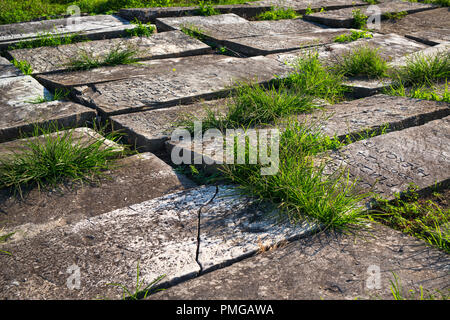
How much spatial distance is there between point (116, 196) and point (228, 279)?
2.75ft

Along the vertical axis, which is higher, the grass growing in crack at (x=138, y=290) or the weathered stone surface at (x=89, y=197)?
the weathered stone surface at (x=89, y=197)

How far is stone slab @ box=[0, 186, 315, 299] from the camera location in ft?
5.32

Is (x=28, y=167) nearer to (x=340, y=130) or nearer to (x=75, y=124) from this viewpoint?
(x=75, y=124)

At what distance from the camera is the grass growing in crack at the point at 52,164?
7.21 feet

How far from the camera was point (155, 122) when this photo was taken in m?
2.82

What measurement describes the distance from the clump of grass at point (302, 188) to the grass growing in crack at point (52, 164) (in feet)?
2.36

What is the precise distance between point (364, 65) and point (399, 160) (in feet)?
4.92

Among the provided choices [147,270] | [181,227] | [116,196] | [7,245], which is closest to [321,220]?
[181,227]

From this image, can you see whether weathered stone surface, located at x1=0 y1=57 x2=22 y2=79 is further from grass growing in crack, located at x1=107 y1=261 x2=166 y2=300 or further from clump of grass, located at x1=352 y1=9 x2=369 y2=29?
clump of grass, located at x1=352 y1=9 x2=369 y2=29

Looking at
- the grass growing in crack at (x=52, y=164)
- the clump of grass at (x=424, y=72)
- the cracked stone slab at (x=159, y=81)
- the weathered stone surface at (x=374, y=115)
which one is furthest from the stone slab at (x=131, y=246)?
the clump of grass at (x=424, y=72)

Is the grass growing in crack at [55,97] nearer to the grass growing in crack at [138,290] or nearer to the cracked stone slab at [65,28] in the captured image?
the cracked stone slab at [65,28]

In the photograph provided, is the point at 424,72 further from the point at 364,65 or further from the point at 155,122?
the point at 155,122

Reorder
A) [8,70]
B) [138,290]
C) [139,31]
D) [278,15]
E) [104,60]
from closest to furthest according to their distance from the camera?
[138,290]
[8,70]
[104,60]
[139,31]
[278,15]

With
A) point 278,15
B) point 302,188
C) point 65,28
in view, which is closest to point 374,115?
point 302,188
